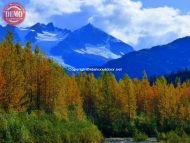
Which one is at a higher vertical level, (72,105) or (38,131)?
(72,105)

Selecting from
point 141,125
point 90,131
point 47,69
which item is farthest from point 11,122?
point 141,125

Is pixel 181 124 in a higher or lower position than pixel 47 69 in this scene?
lower

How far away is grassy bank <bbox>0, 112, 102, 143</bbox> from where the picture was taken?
46469 millimetres

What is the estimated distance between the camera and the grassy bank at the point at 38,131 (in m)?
46.5

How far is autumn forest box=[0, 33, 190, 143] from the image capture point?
5845cm

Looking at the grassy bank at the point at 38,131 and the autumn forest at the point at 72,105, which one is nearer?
the grassy bank at the point at 38,131

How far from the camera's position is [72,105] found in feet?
338

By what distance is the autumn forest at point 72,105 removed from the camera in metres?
Result: 58.5

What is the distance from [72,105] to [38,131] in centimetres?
4987

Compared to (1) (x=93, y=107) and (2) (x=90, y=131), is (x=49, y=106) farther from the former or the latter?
(1) (x=93, y=107)

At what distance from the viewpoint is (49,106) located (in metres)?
85.9

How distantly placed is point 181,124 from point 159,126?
5.98 meters

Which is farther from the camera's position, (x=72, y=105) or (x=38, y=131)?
(x=72, y=105)

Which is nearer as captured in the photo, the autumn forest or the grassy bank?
the grassy bank
